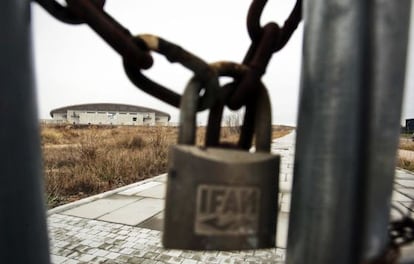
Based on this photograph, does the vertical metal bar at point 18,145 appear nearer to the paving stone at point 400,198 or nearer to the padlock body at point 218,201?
the padlock body at point 218,201

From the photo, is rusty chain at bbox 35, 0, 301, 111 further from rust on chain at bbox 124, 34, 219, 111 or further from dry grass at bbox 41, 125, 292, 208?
dry grass at bbox 41, 125, 292, 208

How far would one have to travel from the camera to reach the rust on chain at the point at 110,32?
0.56 m

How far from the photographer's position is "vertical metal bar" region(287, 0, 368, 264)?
0.46 meters

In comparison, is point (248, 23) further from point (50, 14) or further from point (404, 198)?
point (404, 198)

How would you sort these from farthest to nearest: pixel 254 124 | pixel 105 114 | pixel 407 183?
pixel 105 114 < pixel 407 183 < pixel 254 124

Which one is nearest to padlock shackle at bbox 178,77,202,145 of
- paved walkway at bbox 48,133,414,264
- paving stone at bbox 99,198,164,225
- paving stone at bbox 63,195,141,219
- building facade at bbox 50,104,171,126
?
paved walkway at bbox 48,133,414,264

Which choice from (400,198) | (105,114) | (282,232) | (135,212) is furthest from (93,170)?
(105,114)

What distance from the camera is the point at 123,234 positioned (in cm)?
280

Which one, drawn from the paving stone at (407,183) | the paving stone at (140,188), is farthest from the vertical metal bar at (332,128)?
the paving stone at (407,183)

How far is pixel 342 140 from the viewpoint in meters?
0.46

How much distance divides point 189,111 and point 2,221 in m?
0.39

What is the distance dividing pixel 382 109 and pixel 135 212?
340 cm

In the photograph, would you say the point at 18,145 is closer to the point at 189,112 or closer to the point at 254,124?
the point at 189,112

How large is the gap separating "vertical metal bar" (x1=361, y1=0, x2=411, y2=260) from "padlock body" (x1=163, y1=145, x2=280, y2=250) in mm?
167
